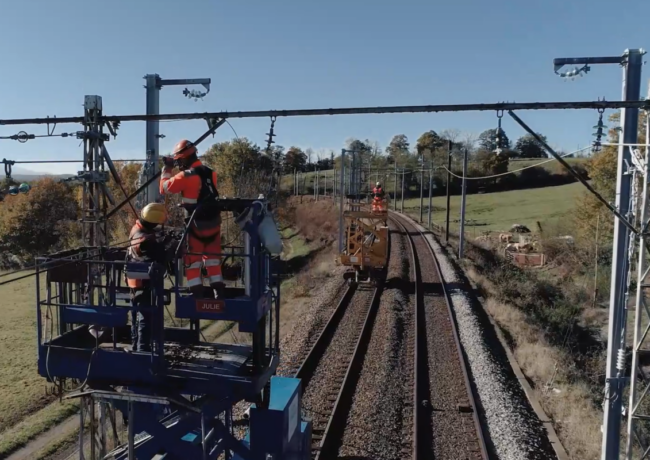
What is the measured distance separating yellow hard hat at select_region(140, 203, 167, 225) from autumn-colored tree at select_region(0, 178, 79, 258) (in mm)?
46807

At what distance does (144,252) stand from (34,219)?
50166 mm

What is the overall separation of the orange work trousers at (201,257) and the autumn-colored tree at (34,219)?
47.0m

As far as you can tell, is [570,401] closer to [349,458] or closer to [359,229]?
[349,458]

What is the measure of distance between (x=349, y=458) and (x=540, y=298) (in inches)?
789

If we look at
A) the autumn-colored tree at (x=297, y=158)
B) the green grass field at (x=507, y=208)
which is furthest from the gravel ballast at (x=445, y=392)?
the autumn-colored tree at (x=297, y=158)

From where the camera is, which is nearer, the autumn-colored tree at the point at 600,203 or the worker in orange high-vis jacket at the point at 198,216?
the worker in orange high-vis jacket at the point at 198,216

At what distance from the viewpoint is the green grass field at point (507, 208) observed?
57406 mm

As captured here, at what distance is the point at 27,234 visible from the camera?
50.3 meters

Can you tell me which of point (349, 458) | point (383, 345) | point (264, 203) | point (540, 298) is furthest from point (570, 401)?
point (540, 298)

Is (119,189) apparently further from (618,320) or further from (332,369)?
(618,320)

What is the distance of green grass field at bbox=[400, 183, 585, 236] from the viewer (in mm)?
57406

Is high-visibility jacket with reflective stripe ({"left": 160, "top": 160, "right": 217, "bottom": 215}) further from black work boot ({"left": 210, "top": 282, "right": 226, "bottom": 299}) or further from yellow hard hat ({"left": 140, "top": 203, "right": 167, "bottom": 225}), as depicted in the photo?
black work boot ({"left": 210, "top": 282, "right": 226, "bottom": 299})

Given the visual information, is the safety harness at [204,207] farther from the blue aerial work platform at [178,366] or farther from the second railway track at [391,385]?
the second railway track at [391,385]

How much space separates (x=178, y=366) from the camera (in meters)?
6.05
